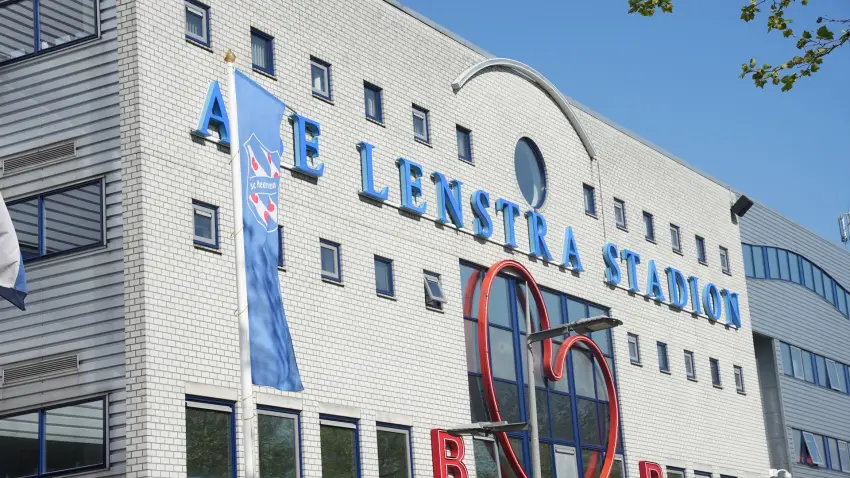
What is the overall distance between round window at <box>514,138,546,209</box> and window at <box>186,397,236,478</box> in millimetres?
12819

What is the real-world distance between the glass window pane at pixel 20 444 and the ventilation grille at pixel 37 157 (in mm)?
4319

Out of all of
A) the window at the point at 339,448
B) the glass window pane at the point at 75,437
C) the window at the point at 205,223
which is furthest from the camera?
the window at the point at 339,448

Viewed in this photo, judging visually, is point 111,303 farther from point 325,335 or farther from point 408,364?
point 408,364

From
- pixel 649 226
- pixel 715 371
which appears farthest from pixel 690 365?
pixel 649 226

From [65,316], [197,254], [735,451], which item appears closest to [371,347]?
[197,254]

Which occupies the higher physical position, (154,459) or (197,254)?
(197,254)

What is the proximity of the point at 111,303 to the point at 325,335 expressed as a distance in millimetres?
4737

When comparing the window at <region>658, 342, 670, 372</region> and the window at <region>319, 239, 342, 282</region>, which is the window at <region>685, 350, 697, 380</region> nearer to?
the window at <region>658, 342, 670, 372</region>

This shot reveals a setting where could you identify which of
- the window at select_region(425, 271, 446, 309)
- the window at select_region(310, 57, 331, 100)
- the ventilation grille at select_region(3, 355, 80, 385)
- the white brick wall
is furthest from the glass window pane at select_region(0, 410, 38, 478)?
the window at select_region(425, 271, 446, 309)

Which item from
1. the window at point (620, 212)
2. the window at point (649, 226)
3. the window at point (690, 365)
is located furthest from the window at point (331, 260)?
the window at point (690, 365)

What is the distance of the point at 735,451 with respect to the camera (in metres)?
41.0

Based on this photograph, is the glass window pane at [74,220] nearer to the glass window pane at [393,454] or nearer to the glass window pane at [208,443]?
the glass window pane at [208,443]

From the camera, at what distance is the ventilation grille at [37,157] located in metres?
23.3

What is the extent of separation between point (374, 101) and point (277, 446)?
8.43 meters
